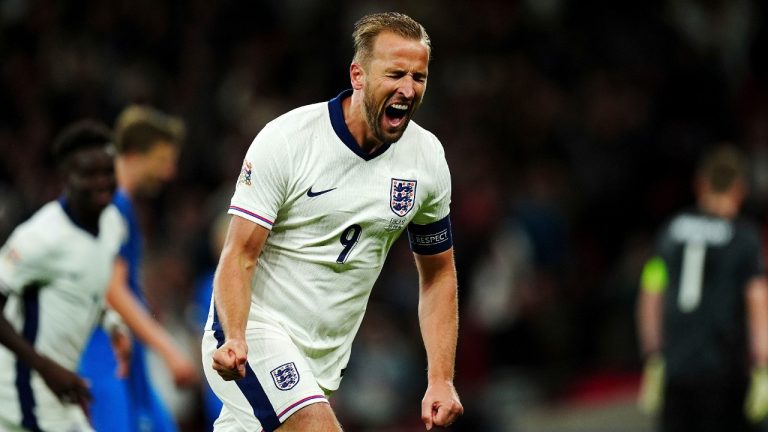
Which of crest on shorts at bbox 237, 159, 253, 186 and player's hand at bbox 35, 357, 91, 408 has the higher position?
crest on shorts at bbox 237, 159, 253, 186

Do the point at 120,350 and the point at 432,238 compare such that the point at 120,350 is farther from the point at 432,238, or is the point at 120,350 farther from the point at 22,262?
the point at 432,238

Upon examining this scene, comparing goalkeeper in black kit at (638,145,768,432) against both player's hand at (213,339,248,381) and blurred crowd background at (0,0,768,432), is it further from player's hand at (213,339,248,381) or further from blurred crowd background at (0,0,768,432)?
player's hand at (213,339,248,381)

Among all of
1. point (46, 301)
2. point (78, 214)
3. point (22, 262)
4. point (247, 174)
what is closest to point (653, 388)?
point (78, 214)

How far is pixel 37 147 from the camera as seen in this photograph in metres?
13.1

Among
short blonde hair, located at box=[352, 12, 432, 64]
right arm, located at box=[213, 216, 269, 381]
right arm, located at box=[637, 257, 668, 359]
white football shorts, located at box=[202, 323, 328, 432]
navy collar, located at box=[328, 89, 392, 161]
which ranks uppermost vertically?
short blonde hair, located at box=[352, 12, 432, 64]

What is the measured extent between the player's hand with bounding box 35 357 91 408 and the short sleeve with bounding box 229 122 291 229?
1.26m

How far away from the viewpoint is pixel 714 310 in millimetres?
8766

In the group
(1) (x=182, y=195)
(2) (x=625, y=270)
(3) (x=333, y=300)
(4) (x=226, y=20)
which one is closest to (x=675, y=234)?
(2) (x=625, y=270)

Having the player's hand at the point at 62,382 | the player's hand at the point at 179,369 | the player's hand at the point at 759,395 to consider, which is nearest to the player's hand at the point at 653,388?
the player's hand at the point at 759,395

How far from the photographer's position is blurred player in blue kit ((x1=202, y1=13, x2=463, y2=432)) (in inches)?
175

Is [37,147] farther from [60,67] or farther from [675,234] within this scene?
[675,234]

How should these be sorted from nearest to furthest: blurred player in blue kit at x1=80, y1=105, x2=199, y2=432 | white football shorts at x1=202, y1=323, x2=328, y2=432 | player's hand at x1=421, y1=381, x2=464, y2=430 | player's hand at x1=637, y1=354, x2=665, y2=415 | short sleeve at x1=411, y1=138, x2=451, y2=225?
white football shorts at x1=202, y1=323, x2=328, y2=432 < player's hand at x1=421, y1=381, x2=464, y2=430 < short sleeve at x1=411, y1=138, x2=451, y2=225 < blurred player in blue kit at x1=80, y1=105, x2=199, y2=432 < player's hand at x1=637, y1=354, x2=665, y2=415

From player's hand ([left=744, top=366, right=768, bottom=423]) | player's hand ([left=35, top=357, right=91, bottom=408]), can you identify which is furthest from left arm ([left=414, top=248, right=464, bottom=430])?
player's hand ([left=744, top=366, right=768, bottom=423])

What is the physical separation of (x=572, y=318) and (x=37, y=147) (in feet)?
17.9
